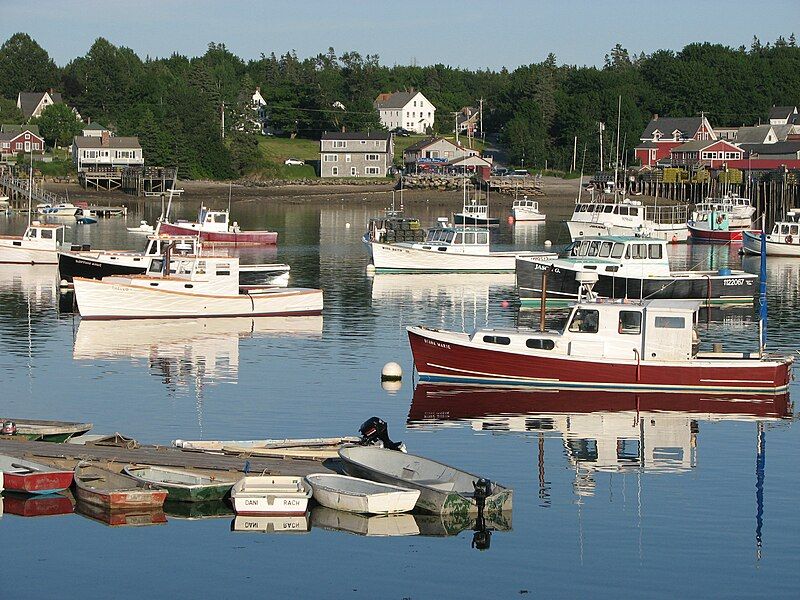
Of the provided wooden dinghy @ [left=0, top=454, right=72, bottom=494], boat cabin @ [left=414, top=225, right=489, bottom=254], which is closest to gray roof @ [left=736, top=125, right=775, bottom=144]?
boat cabin @ [left=414, top=225, right=489, bottom=254]

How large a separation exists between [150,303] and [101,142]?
345 feet

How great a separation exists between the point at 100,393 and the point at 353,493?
14742mm

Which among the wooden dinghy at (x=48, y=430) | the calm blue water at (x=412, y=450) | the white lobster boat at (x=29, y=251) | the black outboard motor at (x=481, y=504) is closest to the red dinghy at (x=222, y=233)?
the white lobster boat at (x=29, y=251)

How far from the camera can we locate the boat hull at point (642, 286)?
57.1 m

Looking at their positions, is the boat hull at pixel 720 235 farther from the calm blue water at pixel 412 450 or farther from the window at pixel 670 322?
the window at pixel 670 322

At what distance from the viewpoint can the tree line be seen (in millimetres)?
162375

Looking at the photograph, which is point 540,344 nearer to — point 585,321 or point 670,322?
point 585,321

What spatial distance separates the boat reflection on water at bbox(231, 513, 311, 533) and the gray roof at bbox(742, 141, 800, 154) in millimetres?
130356

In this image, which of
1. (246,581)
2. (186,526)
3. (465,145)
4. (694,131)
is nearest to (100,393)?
(186,526)

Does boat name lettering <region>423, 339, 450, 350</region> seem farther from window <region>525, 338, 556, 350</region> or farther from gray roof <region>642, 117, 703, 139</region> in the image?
gray roof <region>642, 117, 703, 139</region>

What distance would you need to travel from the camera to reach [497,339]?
123 ft

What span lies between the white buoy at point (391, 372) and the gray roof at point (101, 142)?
11738 centimetres

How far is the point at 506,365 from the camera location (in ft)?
123

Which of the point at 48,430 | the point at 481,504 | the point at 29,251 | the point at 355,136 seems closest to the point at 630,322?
the point at 481,504
